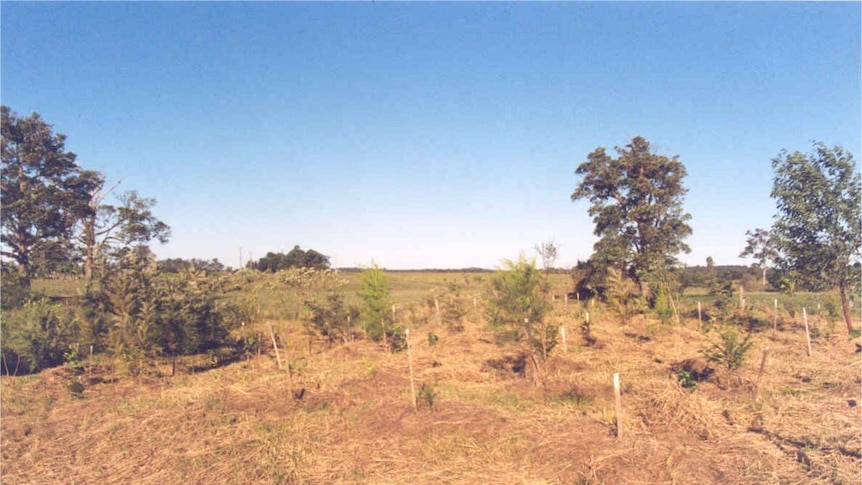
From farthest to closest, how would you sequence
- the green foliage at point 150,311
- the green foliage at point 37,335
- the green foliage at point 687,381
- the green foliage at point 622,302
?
the green foliage at point 622,302
the green foliage at point 37,335
the green foliage at point 150,311
the green foliage at point 687,381

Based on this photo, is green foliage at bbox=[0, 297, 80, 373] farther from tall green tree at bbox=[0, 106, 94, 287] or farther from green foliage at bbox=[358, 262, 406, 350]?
tall green tree at bbox=[0, 106, 94, 287]

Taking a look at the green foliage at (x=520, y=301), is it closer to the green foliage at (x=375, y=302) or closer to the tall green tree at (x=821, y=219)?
the green foliage at (x=375, y=302)

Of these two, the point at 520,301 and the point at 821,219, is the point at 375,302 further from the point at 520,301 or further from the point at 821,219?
the point at 821,219

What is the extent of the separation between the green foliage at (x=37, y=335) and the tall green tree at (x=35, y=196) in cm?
1294

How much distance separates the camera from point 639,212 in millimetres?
21703

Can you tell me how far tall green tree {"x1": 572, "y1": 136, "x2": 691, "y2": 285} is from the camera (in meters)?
21.6

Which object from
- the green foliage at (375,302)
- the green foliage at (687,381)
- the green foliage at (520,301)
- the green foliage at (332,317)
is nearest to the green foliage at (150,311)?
the green foliage at (332,317)

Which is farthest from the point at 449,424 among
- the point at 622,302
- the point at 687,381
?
the point at 622,302

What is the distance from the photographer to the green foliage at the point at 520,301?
9414 millimetres

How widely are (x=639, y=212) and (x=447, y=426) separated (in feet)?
59.8

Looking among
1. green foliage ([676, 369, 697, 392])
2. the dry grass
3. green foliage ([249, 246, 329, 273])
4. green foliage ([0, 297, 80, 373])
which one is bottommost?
the dry grass

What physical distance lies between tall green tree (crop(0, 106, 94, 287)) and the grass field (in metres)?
16.0

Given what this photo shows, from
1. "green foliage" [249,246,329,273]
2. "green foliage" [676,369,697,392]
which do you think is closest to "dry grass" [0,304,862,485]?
"green foliage" [676,369,697,392]

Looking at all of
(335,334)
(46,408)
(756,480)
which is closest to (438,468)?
(756,480)
